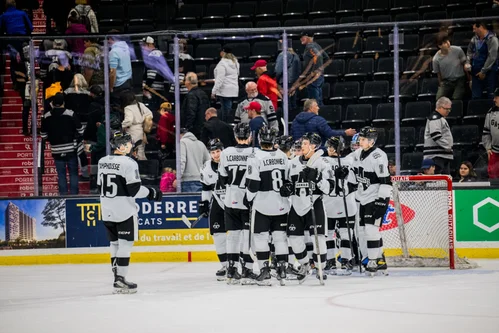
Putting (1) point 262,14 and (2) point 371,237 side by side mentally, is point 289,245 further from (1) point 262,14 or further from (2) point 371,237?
(1) point 262,14

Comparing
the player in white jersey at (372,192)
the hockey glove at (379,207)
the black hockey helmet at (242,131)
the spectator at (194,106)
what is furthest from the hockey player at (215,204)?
the spectator at (194,106)

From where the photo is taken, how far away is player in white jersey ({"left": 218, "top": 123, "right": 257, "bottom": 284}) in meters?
10.3

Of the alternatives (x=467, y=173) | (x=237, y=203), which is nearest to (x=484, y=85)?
(x=467, y=173)

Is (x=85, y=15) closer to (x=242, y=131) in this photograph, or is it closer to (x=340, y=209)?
(x=242, y=131)

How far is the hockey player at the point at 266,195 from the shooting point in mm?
10055

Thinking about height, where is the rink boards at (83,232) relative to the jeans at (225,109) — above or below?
below

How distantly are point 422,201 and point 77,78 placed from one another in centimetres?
483

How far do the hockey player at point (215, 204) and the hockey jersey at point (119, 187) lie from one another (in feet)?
4.34

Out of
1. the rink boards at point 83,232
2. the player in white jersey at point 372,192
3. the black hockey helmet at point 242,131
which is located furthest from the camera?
the rink boards at point 83,232

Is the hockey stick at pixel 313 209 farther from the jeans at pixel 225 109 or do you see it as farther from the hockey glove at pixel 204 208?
the jeans at pixel 225 109

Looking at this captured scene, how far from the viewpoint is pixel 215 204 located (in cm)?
1091

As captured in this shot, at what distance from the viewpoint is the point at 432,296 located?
353 inches

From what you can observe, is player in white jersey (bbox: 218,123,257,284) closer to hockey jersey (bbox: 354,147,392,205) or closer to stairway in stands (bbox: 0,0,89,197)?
hockey jersey (bbox: 354,147,392,205)

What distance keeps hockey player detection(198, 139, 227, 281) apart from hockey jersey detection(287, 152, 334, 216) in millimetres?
→ 918
